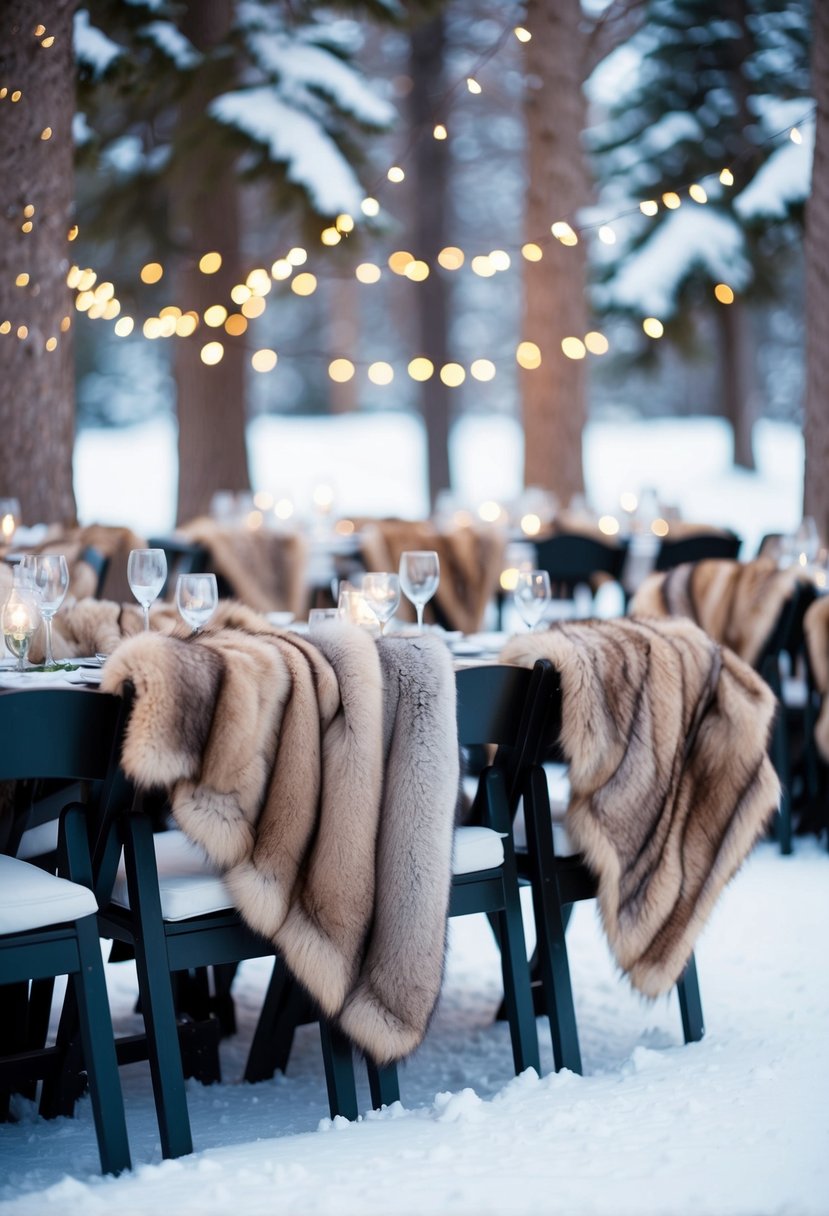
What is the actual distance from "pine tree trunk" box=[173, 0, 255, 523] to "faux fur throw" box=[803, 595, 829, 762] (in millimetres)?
5745

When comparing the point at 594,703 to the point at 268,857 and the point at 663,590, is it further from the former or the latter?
the point at 663,590

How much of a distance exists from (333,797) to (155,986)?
44cm

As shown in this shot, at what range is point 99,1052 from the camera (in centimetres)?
257

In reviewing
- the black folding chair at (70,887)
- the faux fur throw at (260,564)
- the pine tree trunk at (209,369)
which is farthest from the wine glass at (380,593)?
the pine tree trunk at (209,369)

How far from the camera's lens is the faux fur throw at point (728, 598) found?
5.15 m


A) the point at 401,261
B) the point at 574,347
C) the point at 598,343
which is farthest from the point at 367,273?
the point at 574,347

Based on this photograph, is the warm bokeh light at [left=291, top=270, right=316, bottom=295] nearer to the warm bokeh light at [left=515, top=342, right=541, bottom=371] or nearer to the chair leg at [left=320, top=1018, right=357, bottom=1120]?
the warm bokeh light at [left=515, top=342, right=541, bottom=371]

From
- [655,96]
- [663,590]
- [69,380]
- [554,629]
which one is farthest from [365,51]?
[554,629]

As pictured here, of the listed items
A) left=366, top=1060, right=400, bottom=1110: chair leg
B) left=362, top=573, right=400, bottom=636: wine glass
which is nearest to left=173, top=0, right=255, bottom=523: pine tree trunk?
left=362, top=573, right=400, bottom=636: wine glass

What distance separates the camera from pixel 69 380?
6598 millimetres

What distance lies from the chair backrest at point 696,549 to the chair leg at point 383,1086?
3.90 m

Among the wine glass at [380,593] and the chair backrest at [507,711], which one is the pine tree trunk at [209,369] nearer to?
the wine glass at [380,593]

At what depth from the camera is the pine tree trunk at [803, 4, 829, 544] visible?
6.89 m

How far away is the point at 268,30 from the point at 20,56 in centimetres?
393
